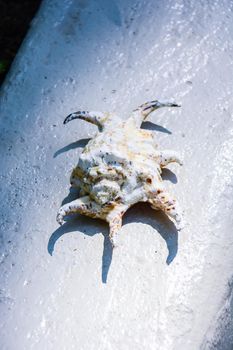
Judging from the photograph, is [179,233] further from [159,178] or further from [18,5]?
[18,5]

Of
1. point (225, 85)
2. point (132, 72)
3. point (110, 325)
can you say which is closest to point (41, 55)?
point (132, 72)

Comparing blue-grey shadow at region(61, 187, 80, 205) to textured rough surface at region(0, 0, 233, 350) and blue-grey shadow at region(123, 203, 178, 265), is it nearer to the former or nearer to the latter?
textured rough surface at region(0, 0, 233, 350)

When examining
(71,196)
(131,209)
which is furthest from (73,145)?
(131,209)

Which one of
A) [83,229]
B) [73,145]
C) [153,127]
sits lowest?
[83,229]

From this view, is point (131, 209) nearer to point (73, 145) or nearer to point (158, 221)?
point (158, 221)

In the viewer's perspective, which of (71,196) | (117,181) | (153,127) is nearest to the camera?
(117,181)

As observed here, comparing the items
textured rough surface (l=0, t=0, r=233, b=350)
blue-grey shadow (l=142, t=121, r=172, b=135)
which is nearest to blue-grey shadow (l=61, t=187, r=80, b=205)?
textured rough surface (l=0, t=0, r=233, b=350)

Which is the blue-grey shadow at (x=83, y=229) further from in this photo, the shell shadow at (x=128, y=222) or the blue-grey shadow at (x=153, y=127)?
the blue-grey shadow at (x=153, y=127)
